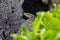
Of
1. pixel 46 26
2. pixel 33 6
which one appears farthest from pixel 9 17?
pixel 46 26

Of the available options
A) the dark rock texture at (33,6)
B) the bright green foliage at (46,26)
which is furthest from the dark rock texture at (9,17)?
the bright green foliage at (46,26)

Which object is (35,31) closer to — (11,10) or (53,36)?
(53,36)

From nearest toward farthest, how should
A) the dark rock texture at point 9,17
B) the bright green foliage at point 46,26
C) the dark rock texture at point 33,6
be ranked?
1. the bright green foliage at point 46,26
2. the dark rock texture at point 9,17
3. the dark rock texture at point 33,6

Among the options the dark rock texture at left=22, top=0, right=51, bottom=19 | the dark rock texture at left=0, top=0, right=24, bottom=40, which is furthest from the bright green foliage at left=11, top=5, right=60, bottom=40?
the dark rock texture at left=22, top=0, right=51, bottom=19

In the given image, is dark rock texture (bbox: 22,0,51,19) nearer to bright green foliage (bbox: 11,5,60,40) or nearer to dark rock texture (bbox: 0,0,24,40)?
dark rock texture (bbox: 0,0,24,40)

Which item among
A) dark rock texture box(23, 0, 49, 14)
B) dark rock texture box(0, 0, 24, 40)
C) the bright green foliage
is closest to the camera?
the bright green foliage

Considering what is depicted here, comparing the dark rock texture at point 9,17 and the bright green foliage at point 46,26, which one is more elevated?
the bright green foliage at point 46,26

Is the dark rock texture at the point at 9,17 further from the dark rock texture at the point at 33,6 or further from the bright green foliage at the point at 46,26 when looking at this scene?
the bright green foliage at the point at 46,26

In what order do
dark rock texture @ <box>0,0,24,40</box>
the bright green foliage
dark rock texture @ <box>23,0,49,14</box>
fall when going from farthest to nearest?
dark rock texture @ <box>23,0,49,14</box> → dark rock texture @ <box>0,0,24,40</box> → the bright green foliage

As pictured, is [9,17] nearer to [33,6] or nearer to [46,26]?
[33,6]
